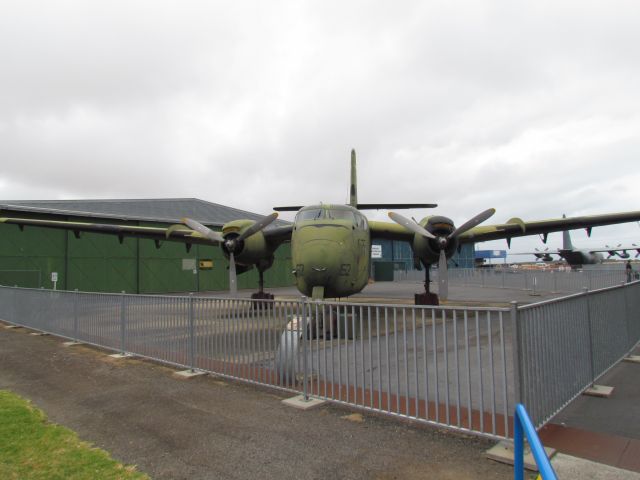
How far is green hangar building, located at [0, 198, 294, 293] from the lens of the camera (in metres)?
27.6

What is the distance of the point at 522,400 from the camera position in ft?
14.3

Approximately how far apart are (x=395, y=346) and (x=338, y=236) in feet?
22.4

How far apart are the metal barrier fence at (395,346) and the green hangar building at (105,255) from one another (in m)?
18.6

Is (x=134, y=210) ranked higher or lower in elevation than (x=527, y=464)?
higher

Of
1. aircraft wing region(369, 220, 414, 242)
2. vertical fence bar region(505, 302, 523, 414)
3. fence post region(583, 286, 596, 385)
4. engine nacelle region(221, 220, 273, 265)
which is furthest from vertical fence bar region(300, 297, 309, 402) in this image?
aircraft wing region(369, 220, 414, 242)

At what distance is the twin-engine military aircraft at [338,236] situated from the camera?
39.5 feet

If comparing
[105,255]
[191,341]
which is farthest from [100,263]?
[191,341]

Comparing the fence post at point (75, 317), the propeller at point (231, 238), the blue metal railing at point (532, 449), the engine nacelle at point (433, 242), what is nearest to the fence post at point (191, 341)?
the fence post at point (75, 317)

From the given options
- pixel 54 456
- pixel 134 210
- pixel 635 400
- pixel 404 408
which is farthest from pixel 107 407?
pixel 134 210

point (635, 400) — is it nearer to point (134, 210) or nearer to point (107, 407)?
point (107, 407)

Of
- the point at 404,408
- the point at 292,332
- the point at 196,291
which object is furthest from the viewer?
the point at 196,291

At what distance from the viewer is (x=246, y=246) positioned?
699 inches

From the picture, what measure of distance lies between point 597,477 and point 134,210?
123ft

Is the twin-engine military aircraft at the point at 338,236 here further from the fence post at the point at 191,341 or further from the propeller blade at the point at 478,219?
the fence post at the point at 191,341
